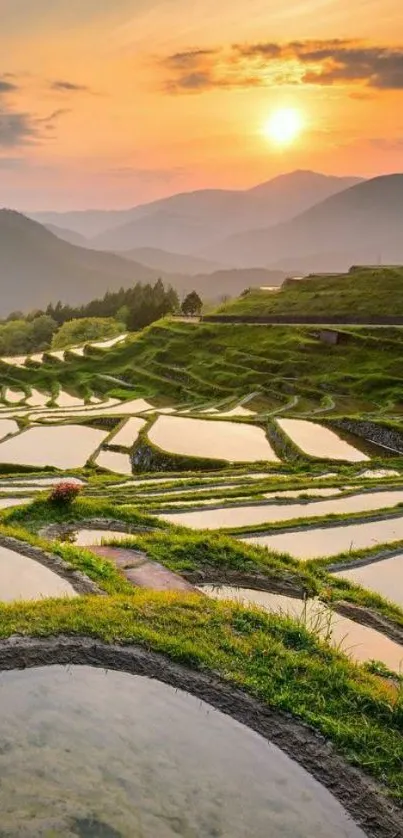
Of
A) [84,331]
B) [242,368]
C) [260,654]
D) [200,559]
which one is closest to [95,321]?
[84,331]

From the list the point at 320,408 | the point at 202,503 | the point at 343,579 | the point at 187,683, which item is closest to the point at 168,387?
the point at 320,408

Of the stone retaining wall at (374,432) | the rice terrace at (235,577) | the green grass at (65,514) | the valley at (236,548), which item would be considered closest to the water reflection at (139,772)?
the rice terrace at (235,577)

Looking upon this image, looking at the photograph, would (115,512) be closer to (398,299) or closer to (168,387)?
(168,387)

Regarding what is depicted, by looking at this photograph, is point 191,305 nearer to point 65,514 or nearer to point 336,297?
point 336,297

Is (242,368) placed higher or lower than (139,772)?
higher

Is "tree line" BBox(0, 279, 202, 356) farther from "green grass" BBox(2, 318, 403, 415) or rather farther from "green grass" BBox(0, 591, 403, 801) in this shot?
"green grass" BBox(0, 591, 403, 801)

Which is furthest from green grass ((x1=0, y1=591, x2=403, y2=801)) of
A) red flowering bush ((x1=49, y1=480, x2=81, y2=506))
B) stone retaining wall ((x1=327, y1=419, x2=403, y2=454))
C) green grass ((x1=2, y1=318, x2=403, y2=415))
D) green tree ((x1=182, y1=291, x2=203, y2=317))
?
green tree ((x1=182, y1=291, x2=203, y2=317))
